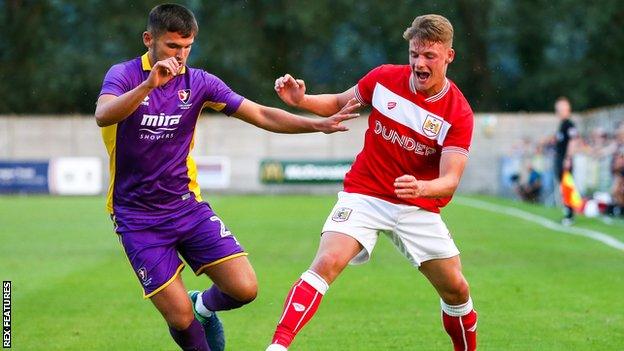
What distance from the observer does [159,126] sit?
7.50 meters

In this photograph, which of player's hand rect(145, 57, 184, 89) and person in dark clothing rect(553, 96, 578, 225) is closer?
player's hand rect(145, 57, 184, 89)

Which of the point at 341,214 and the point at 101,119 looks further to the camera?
the point at 341,214

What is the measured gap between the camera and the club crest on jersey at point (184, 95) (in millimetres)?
7613

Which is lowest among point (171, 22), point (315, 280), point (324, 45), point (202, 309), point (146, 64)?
point (324, 45)

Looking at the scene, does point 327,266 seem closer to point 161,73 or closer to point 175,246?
point 175,246

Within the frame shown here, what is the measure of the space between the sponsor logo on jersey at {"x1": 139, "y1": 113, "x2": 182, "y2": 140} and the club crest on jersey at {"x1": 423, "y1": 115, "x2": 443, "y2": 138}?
152cm

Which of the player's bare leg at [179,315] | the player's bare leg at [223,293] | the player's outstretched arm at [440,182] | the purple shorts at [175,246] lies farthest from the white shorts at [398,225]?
the player's bare leg at [179,315]

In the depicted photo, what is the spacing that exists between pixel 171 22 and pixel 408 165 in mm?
1718

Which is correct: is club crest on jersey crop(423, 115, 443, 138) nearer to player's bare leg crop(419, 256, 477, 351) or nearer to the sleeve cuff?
the sleeve cuff

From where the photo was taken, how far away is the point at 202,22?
5272cm

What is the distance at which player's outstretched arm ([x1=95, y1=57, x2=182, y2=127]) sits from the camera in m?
6.96

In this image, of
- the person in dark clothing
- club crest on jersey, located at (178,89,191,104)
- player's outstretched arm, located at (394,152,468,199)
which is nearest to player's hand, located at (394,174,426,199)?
player's outstretched arm, located at (394,152,468,199)

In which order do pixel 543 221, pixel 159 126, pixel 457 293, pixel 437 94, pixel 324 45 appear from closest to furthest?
pixel 159 126
pixel 437 94
pixel 457 293
pixel 543 221
pixel 324 45

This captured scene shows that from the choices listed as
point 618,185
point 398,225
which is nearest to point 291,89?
point 398,225
